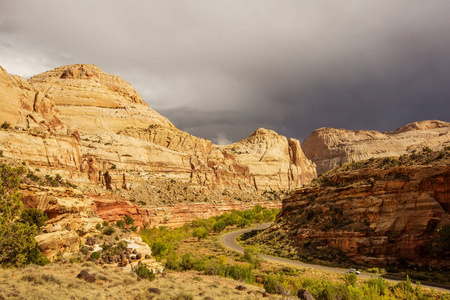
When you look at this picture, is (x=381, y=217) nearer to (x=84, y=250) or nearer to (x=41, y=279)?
(x=84, y=250)

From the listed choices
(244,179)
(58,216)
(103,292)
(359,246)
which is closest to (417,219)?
(359,246)

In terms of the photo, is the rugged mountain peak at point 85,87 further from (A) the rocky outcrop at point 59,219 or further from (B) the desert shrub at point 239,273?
(B) the desert shrub at point 239,273

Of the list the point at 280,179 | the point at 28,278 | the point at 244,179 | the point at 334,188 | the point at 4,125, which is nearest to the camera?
the point at 28,278

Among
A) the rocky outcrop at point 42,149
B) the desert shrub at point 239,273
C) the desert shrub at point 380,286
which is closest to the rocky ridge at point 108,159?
the rocky outcrop at point 42,149

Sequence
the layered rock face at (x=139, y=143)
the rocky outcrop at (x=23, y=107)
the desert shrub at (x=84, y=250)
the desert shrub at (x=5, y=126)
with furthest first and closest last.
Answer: the layered rock face at (x=139, y=143), the rocky outcrop at (x=23, y=107), the desert shrub at (x=5, y=126), the desert shrub at (x=84, y=250)

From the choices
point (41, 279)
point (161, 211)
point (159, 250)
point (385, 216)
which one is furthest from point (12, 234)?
point (161, 211)

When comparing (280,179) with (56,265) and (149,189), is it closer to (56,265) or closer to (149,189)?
(149,189)

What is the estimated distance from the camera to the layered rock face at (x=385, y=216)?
1192 inches

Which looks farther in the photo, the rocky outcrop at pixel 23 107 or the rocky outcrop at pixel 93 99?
the rocky outcrop at pixel 93 99

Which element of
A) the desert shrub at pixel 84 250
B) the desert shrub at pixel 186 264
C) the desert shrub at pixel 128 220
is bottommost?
the desert shrub at pixel 186 264

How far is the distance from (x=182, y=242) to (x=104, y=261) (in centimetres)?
3174

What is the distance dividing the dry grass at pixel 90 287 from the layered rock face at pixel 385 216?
56.8ft

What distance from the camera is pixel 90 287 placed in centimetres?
1688

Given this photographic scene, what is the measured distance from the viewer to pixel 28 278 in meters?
15.9
